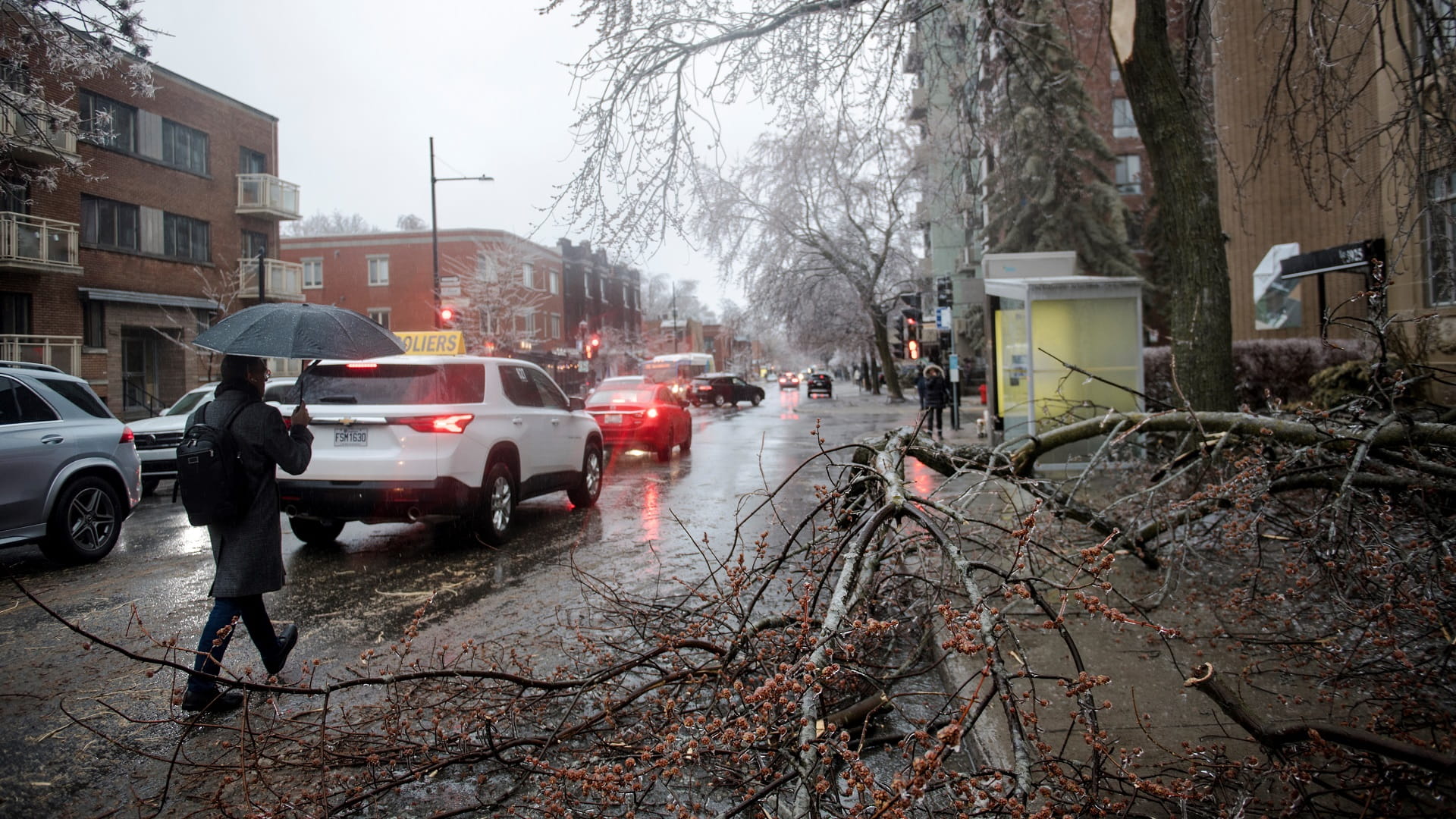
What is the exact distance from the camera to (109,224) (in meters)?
26.0

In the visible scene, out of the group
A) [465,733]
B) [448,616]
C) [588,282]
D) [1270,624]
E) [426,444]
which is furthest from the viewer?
[588,282]

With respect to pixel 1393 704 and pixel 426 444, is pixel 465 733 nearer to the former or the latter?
pixel 1393 704

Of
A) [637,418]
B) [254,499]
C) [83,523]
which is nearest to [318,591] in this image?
[254,499]

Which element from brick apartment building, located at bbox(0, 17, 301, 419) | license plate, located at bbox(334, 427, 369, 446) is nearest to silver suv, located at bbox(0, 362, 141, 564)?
license plate, located at bbox(334, 427, 369, 446)

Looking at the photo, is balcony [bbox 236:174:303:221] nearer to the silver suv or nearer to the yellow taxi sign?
the yellow taxi sign

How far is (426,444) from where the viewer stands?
7820 millimetres

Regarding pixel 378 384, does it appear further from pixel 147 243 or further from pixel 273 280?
pixel 273 280

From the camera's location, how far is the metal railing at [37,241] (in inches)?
866

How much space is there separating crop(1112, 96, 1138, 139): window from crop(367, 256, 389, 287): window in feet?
121

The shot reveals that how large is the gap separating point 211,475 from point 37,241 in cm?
2393

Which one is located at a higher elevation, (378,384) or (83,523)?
(378,384)

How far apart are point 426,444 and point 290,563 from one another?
1566 mm

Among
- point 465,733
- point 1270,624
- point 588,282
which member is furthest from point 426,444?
point 588,282

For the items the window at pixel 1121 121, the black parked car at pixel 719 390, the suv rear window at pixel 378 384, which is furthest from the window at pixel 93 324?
the window at pixel 1121 121
